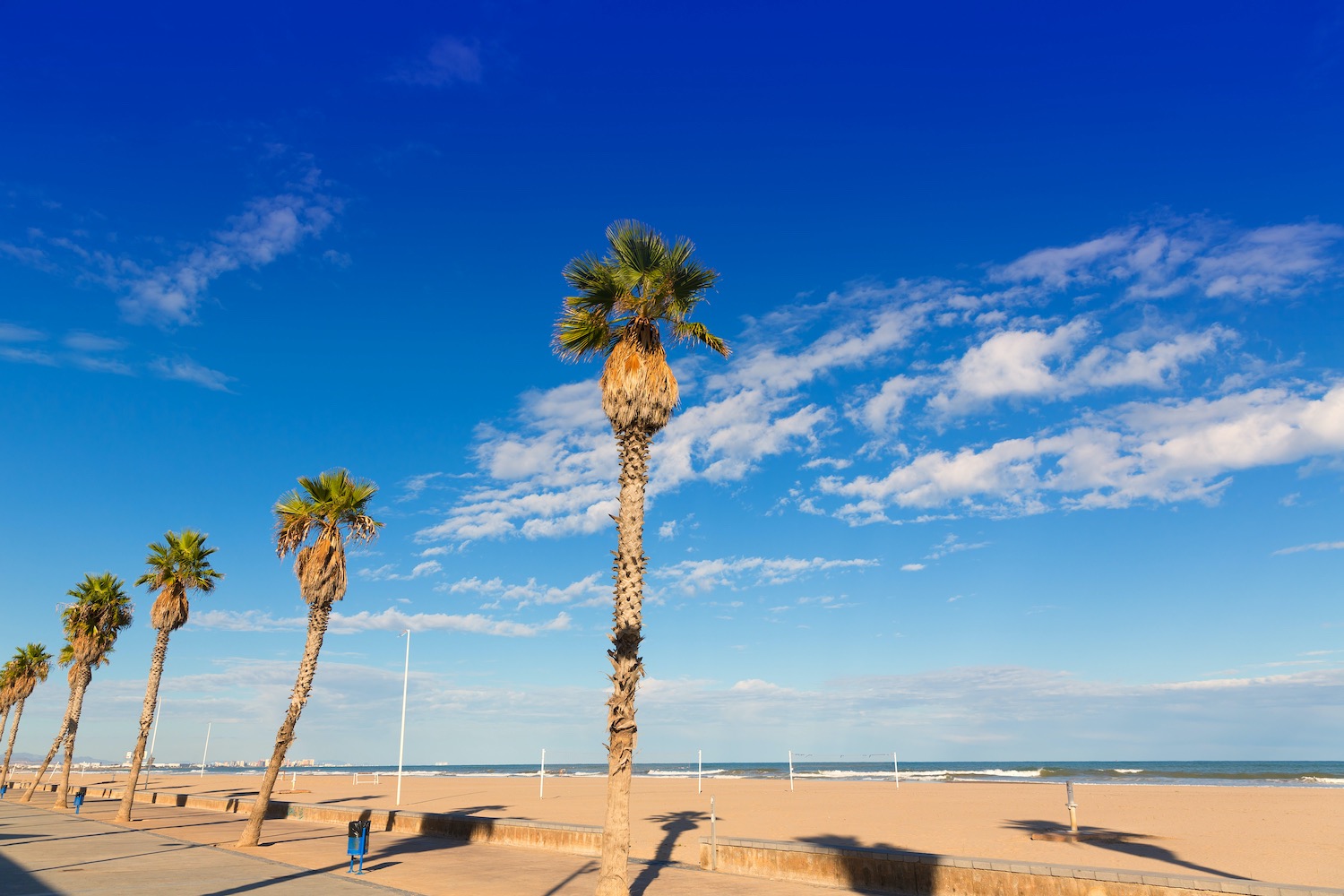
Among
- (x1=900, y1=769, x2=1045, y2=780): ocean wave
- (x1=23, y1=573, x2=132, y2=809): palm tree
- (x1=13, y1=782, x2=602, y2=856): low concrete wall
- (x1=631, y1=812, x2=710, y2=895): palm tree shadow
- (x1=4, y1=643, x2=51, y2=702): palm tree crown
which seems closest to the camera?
(x1=631, y1=812, x2=710, y2=895): palm tree shadow

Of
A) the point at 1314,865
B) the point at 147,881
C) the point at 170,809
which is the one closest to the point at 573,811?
the point at 170,809

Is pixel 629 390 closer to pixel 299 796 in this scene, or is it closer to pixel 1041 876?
pixel 1041 876

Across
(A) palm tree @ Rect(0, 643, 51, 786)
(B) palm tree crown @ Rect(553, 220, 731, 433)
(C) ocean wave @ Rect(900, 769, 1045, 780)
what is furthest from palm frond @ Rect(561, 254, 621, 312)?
(C) ocean wave @ Rect(900, 769, 1045, 780)

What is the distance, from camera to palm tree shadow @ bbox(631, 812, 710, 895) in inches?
628

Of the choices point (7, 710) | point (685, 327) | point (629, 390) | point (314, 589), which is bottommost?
point (7, 710)

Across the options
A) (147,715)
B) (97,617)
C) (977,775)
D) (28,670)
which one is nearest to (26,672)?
(28,670)

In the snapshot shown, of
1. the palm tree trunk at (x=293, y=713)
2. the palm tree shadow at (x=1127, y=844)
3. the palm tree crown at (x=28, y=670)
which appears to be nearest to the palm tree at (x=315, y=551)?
the palm tree trunk at (x=293, y=713)

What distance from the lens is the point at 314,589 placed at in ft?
79.3

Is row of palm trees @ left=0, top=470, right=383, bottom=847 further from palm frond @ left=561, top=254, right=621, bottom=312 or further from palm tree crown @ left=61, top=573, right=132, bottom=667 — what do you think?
palm frond @ left=561, top=254, right=621, bottom=312

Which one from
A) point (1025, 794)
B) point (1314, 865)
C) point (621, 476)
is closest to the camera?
point (621, 476)

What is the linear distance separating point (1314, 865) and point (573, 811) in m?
30.6

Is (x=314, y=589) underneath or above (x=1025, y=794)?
above

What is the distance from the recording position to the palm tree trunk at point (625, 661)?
41.5 feet

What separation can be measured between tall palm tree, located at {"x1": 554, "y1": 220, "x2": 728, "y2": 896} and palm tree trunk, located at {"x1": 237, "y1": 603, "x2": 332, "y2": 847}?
46.4 ft
